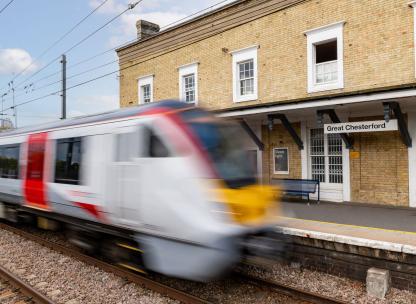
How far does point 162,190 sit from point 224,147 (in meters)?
1.18

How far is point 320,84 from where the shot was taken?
12.3 metres

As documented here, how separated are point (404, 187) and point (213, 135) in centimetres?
770

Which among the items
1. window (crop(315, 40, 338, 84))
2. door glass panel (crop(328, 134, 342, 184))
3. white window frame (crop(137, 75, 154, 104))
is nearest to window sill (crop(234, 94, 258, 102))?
window (crop(315, 40, 338, 84))

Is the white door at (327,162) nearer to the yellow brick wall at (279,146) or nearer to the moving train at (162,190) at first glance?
the yellow brick wall at (279,146)

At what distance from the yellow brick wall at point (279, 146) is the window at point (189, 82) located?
4056mm

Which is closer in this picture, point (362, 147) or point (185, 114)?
point (185, 114)

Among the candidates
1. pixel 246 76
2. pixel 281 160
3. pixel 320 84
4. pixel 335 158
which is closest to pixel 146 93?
pixel 246 76

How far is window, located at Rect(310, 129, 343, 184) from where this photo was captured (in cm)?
1230

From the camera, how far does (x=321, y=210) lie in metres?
10.5

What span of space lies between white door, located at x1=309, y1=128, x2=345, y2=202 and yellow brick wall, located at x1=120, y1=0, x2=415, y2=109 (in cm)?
157

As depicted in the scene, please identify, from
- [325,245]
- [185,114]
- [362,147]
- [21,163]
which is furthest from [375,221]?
[21,163]

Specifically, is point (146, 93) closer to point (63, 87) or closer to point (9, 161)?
point (63, 87)

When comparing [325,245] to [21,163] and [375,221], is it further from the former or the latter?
[21,163]

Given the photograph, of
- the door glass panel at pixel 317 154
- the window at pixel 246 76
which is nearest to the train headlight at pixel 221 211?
the door glass panel at pixel 317 154
